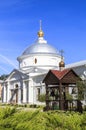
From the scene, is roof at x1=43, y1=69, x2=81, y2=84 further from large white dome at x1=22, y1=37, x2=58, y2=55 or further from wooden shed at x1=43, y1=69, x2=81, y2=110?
large white dome at x1=22, y1=37, x2=58, y2=55

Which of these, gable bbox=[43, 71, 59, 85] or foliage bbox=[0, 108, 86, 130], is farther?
→ gable bbox=[43, 71, 59, 85]

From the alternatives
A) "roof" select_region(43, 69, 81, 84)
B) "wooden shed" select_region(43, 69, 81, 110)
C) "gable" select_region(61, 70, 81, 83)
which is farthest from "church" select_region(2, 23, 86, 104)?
"gable" select_region(61, 70, 81, 83)

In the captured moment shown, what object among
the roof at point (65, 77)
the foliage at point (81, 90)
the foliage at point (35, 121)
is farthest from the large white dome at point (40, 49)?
the foliage at point (35, 121)

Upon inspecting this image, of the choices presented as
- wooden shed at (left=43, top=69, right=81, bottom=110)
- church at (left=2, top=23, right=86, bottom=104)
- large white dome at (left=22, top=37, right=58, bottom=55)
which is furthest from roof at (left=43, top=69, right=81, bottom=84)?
large white dome at (left=22, top=37, right=58, bottom=55)

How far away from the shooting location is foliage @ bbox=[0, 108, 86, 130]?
557cm

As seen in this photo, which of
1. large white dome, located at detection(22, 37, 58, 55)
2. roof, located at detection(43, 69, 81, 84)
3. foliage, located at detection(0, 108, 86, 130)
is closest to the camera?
foliage, located at detection(0, 108, 86, 130)

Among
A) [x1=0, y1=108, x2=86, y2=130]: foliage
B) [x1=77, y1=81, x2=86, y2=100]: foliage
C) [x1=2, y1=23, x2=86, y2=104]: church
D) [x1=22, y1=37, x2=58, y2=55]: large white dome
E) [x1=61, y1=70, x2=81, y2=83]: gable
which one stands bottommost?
[x1=0, y1=108, x2=86, y2=130]: foliage

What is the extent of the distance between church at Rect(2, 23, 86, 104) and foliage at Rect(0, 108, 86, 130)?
128ft

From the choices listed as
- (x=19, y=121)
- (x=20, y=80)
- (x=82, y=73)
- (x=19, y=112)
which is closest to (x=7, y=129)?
(x=19, y=121)

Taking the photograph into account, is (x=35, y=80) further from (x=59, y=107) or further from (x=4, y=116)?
(x=4, y=116)

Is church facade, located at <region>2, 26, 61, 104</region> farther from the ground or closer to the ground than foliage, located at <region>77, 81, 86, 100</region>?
farther from the ground

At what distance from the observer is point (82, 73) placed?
37344 mm

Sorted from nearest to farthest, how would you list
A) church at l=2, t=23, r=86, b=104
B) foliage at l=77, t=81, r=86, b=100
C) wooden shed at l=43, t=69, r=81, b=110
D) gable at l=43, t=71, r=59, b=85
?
wooden shed at l=43, t=69, r=81, b=110, gable at l=43, t=71, r=59, b=85, foliage at l=77, t=81, r=86, b=100, church at l=2, t=23, r=86, b=104

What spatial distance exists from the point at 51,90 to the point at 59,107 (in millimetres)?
4073
